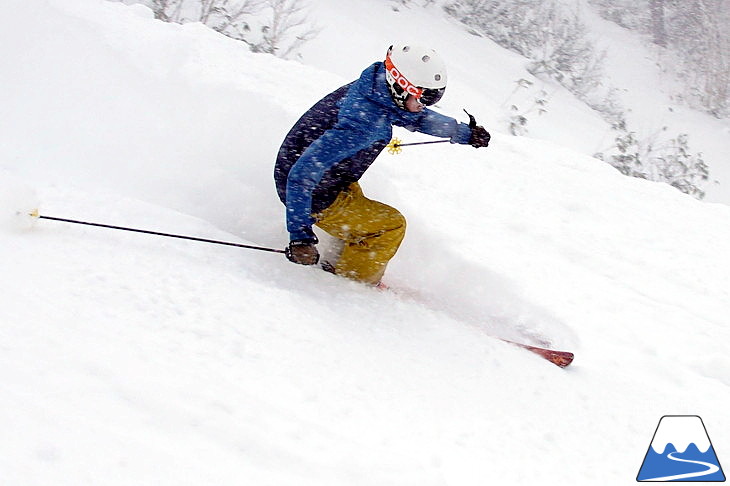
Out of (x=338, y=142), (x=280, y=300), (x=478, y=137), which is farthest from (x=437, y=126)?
(x=280, y=300)

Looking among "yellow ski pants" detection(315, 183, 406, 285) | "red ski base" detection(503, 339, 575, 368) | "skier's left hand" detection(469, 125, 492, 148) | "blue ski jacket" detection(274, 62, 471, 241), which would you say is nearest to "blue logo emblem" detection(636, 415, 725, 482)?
"red ski base" detection(503, 339, 575, 368)

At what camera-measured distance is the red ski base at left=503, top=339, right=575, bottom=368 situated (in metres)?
3.18

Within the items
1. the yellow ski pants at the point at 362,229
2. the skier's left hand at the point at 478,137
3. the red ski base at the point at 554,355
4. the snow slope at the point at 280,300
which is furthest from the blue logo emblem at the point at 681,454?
the skier's left hand at the point at 478,137

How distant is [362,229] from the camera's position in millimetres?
3373

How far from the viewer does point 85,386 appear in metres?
1.89

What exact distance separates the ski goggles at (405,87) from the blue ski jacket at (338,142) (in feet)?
0.18

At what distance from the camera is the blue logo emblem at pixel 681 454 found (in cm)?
250

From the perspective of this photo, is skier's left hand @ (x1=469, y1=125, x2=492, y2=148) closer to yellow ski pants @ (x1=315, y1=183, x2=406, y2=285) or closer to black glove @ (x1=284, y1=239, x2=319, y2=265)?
yellow ski pants @ (x1=315, y1=183, x2=406, y2=285)

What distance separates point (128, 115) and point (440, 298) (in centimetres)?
234

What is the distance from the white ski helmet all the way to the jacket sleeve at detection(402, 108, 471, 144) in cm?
31

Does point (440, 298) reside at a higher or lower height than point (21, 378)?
lower

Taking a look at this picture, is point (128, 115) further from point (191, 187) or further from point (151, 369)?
point (151, 369)

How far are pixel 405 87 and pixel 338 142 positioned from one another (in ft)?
1.27

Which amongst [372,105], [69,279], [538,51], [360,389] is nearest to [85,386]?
[69,279]
